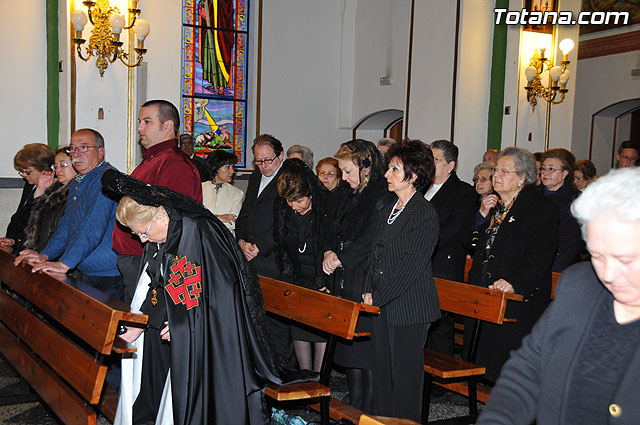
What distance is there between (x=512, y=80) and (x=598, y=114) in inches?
192

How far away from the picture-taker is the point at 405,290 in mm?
3689

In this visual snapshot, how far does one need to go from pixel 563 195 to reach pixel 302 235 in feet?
7.48

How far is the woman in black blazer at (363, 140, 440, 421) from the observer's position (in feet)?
12.1

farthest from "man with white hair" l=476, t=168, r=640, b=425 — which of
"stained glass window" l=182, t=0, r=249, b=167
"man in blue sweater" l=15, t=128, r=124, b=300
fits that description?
"stained glass window" l=182, t=0, r=249, b=167

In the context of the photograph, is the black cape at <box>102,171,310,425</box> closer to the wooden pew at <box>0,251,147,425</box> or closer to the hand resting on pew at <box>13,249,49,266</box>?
the wooden pew at <box>0,251,147,425</box>

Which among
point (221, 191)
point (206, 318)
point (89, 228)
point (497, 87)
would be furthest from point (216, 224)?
point (497, 87)

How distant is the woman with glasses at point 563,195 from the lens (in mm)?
5254

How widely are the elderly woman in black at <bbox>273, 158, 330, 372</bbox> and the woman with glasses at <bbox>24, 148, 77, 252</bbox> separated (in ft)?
5.77

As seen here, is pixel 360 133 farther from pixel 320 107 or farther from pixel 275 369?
pixel 275 369

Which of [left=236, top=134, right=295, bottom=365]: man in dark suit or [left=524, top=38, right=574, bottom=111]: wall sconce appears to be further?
[left=524, top=38, right=574, bottom=111]: wall sconce

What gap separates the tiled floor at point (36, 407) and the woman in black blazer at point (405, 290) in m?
0.73

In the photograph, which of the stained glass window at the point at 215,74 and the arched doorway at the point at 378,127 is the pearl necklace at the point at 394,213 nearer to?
the stained glass window at the point at 215,74

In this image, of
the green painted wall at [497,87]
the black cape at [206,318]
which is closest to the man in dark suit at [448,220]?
the black cape at [206,318]

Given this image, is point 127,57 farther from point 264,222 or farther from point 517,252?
point 517,252
